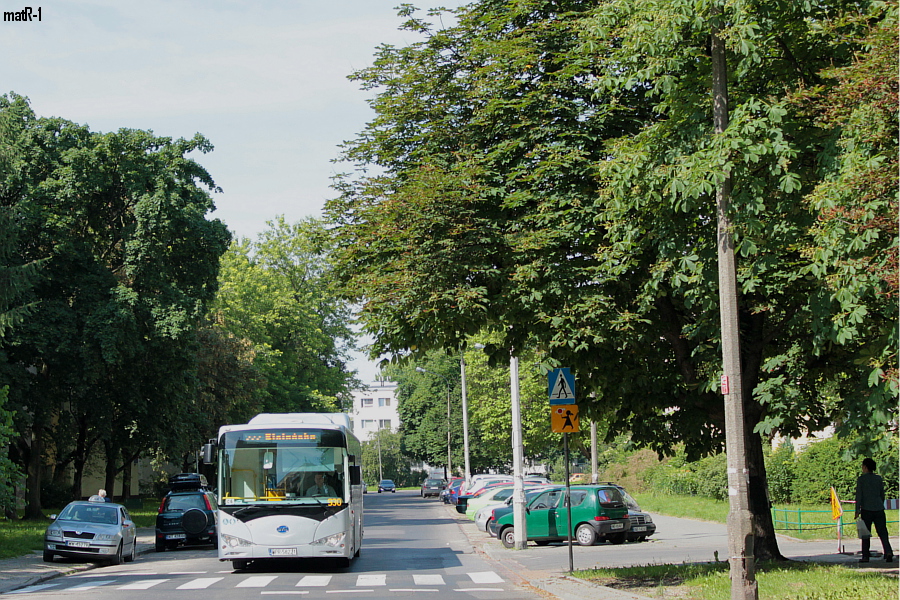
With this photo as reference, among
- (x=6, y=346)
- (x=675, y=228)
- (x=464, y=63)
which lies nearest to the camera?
(x=675, y=228)

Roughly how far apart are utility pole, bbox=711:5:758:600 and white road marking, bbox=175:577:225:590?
916 cm

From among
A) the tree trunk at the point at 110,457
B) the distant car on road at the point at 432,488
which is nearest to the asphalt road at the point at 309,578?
the tree trunk at the point at 110,457

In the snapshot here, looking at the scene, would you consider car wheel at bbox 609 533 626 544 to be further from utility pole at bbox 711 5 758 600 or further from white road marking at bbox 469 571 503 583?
utility pole at bbox 711 5 758 600

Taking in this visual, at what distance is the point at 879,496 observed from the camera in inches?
648

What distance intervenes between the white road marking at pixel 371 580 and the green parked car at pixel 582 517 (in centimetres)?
678

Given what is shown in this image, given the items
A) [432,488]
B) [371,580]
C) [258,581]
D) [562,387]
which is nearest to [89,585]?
[258,581]

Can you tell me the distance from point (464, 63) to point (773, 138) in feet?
19.9

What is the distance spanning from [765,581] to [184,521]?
1847 cm

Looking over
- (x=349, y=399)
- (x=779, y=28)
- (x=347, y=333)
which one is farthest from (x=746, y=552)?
(x=349, y=399)

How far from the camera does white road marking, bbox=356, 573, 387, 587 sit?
1652cm

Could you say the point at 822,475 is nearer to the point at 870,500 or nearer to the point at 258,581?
the point at 870,500

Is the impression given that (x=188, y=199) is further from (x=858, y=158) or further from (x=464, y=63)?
(x=858, y=158)

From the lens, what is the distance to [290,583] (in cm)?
1658

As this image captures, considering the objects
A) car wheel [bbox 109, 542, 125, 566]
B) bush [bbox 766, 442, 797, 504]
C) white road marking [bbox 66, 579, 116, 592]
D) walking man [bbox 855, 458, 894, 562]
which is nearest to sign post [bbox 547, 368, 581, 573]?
walking man [bbox 855, 458, 894, 562]
